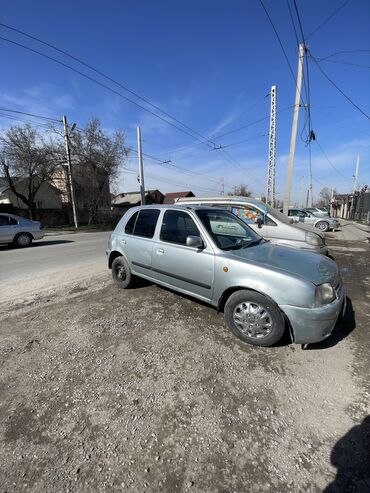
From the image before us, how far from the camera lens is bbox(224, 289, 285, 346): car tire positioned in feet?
9.01

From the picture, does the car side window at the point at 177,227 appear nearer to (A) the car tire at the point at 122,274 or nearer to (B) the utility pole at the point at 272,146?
(A) the car tire at the point at 122,274

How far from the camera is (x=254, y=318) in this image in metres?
2.89

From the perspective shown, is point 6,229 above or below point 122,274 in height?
above

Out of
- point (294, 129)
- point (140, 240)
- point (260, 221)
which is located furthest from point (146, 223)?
point (294, 129)

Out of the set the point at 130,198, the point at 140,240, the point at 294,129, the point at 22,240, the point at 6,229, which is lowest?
the point at 22,240

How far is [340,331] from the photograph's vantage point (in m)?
3.32

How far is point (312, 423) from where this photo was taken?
77.0 inches

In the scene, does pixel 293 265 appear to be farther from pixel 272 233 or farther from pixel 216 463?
pixel 272 233

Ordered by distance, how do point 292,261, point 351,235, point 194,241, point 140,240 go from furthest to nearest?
point 351,235, point 140,240, point 194,241, point 292,261

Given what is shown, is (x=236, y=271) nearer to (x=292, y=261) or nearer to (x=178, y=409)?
(x=292, y=261)

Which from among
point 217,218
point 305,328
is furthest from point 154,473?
point 217,218

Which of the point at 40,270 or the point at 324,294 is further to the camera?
the point at 40,270

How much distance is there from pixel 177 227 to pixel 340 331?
2.80 metres

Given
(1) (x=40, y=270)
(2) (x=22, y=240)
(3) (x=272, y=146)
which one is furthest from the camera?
(3) (x=272, y=146)
